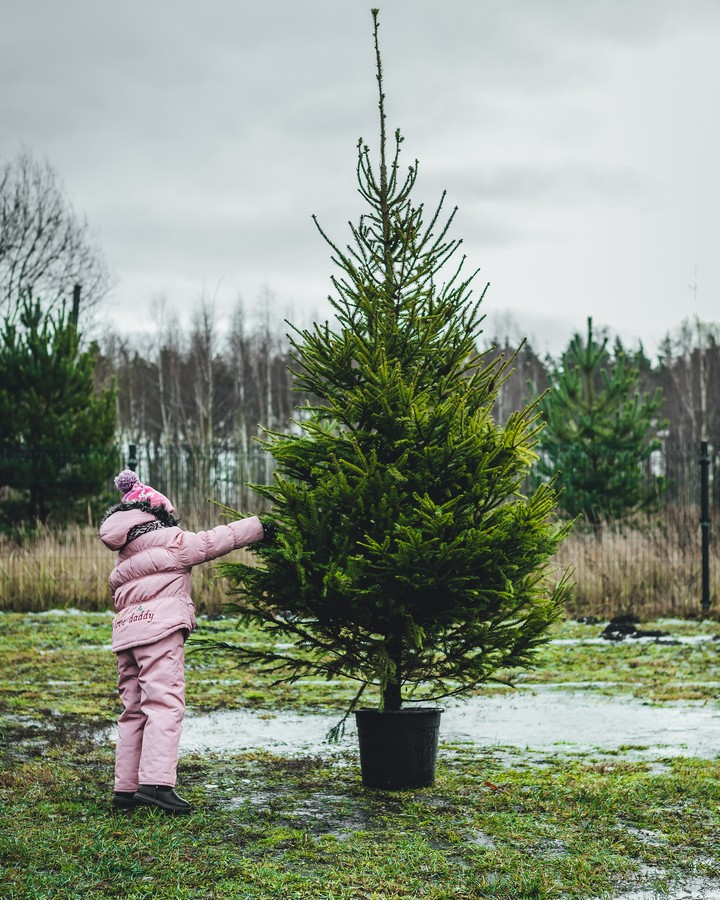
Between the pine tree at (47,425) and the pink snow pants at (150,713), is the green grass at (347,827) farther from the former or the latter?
the pine tree at (47,425)

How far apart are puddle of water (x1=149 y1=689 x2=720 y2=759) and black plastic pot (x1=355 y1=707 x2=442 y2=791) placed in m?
1.14

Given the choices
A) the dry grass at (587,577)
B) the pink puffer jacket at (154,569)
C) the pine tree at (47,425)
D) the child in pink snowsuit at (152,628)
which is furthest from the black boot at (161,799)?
the pine tree at (47,425)

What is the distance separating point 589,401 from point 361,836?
14788mm

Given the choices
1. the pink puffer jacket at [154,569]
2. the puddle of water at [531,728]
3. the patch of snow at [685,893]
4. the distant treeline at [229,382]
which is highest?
the distant treeline at [229,382]

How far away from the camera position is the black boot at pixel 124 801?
199 inches

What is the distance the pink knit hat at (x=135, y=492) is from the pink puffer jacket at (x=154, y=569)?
2.5 inches

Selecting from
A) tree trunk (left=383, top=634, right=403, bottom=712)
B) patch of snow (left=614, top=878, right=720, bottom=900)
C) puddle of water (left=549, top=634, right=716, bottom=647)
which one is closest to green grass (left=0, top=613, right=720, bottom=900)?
patch of snow (left=614, top=878, right=720, bottom=900)

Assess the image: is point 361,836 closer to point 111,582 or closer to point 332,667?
point 332,667

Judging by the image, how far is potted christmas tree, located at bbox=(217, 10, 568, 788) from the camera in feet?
17.5

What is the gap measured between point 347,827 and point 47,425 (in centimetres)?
1562

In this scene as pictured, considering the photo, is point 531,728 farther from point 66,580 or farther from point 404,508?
point 66,580

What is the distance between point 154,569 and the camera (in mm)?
5273

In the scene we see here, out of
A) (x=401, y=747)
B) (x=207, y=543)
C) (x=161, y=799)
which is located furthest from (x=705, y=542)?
(x=161, y=799)

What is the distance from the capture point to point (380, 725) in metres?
5.53
